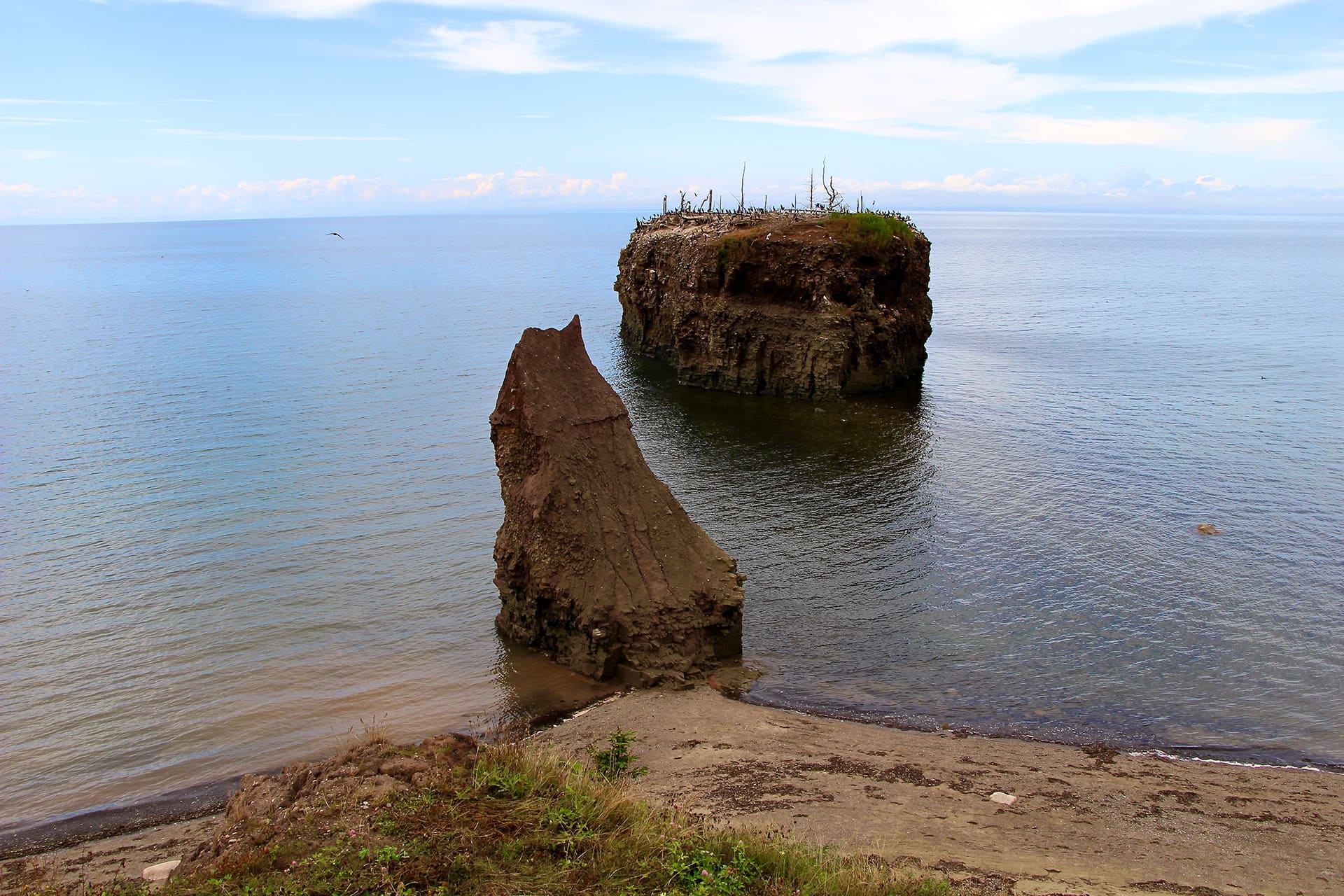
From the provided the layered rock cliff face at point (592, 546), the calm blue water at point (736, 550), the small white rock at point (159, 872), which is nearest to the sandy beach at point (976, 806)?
the small white rock at point (159, 872)

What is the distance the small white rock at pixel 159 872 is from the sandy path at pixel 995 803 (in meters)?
6.71

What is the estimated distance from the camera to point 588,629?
65.9 ft

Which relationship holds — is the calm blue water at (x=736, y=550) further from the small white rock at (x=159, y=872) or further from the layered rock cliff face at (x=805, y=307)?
the small white rock at (x=159, y=872)

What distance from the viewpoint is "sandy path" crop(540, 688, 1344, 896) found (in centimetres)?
1280

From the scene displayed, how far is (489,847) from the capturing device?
1112 cm

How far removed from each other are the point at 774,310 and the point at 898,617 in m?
28.0

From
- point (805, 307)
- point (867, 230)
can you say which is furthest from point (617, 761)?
point (867, 230)

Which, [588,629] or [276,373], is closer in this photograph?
[588,629]

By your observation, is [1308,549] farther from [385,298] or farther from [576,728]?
[385,298]

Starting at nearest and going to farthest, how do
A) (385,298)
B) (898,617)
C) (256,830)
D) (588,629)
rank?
(256,830), (588,629), (898,617), (385,298)

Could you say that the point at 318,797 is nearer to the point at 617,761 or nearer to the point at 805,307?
the point at 617,761

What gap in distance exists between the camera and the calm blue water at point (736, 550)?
63.1 ft

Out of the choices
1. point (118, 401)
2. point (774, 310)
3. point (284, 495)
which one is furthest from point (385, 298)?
point (284, 495)

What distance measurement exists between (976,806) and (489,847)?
8.31 meters
